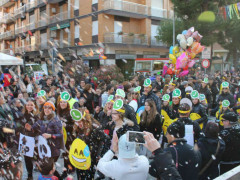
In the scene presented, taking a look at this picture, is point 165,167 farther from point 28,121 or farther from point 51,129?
point 28,121

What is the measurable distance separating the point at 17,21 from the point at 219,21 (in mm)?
31031

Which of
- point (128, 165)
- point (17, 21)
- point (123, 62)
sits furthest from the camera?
point (17, 21)

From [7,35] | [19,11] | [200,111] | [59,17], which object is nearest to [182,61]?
[200,111]

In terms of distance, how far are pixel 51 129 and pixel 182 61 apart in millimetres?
8482

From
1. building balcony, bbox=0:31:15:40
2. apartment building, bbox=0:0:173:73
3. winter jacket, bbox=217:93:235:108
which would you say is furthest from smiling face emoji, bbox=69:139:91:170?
building balcony, bbox=0:31:15:40

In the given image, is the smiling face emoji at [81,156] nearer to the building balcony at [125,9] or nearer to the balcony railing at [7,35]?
the building balcony at [125,9]

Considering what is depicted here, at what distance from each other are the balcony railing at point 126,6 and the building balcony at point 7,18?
22.1 m

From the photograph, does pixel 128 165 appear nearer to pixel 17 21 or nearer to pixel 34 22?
pixel 34 22

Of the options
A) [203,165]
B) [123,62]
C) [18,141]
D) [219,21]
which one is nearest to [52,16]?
[123,62]

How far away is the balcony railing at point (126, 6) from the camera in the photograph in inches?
945

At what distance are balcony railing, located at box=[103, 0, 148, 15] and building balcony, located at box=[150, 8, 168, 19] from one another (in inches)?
44.6

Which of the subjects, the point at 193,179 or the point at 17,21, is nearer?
the point at 193,179

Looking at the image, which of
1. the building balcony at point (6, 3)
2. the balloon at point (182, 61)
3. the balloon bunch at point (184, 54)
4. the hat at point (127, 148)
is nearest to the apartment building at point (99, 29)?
the building balcony at point (6, 3)

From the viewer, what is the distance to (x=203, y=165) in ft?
10.1
